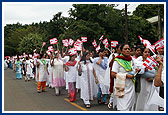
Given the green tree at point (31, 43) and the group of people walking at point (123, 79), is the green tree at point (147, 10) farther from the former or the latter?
the group of people walking at point (123, 79)

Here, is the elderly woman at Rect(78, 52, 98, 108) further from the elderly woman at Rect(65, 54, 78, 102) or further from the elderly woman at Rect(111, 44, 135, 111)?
the elderly woman at Rect(111, 44, 135, 111)

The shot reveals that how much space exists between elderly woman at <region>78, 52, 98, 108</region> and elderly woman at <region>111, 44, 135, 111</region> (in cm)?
267

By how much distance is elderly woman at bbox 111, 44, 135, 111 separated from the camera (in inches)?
216

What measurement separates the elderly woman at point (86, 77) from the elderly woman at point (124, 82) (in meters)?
2.67

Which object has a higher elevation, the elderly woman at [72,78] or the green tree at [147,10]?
the green tree at [147,10]

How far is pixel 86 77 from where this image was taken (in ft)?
27.6

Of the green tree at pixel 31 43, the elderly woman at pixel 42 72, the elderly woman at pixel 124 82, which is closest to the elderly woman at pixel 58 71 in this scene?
the elderly woman at pixel 42 72

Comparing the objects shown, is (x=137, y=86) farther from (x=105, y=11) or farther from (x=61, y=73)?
(x=105, y=11)

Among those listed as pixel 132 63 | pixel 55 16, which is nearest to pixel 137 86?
pixel 132 63

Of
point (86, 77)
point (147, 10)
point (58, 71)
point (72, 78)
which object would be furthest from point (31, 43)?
point (86, 77)

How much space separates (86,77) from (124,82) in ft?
9.89

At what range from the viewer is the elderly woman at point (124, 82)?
5.48 m

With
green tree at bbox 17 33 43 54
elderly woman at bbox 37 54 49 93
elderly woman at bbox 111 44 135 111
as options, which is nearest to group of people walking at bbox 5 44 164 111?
elderly woman at bbox 111 44 135 111

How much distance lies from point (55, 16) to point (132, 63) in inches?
1088
